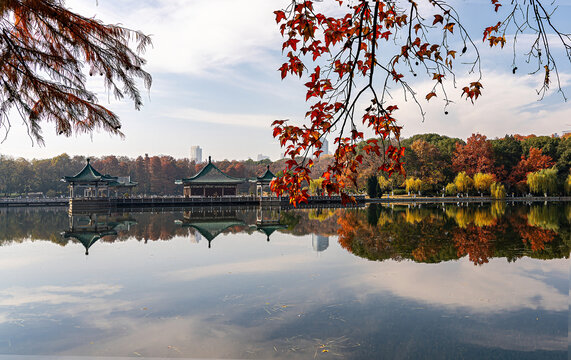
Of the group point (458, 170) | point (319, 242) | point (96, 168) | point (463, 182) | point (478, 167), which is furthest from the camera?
point (96, 168)

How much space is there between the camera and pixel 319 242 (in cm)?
1456

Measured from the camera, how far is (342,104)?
2.71 metres

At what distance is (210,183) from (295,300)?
35.7 m

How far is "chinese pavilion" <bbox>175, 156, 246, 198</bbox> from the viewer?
41.4m

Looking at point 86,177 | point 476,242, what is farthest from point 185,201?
point 476,242

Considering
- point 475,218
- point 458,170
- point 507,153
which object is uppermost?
point 507,153

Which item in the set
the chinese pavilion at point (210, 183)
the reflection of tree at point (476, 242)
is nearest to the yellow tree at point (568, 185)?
the reflection of tree at point (476, 242)

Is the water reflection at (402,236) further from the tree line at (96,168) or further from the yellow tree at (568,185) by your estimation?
the tree line at (96,168)

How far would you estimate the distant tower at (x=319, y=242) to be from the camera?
13.4 m

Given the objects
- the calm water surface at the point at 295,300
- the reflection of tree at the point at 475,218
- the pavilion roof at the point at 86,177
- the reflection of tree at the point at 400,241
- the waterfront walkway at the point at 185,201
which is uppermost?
the pavilion roof at the point at 86,177

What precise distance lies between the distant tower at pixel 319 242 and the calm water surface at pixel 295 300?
0.30 feet

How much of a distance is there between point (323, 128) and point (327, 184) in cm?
40

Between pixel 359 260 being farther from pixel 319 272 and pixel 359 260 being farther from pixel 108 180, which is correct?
pixel 108 180

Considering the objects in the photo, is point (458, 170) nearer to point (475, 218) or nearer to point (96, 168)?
point (475, 218)
